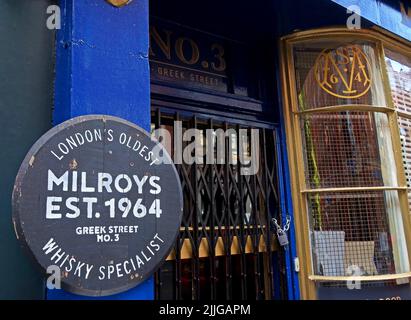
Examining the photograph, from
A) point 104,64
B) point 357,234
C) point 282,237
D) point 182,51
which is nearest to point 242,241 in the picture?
point 282,237

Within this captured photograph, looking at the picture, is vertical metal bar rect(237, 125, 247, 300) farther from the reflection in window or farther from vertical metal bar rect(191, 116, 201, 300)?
the reflection in window

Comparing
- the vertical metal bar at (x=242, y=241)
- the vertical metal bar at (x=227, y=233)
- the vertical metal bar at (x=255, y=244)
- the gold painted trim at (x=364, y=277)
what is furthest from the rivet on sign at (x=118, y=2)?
the gold painted trim at (x=364, y=277)

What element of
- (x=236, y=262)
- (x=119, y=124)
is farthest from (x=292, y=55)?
(x=119, y=124)

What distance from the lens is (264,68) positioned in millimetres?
5043

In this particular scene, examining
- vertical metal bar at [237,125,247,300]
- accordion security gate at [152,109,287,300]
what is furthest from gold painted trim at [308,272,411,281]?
vertical metal bar at [237,125,247,300]

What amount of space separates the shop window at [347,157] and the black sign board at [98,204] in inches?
102

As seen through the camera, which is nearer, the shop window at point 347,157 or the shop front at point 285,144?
the shop front at point 285,144

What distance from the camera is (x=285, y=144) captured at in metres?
4.84

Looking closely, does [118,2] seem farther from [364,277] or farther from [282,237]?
[364,277]

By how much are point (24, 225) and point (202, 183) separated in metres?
2.37

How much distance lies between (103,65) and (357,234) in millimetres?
3383

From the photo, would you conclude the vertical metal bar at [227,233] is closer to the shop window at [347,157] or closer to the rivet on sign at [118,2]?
the shop window at [347,157]

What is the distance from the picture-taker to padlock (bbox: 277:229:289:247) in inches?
176

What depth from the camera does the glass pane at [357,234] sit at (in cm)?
442
